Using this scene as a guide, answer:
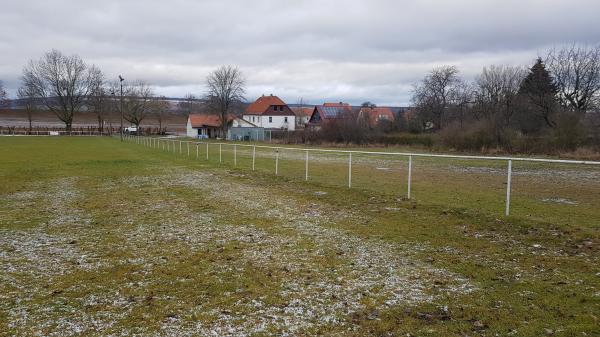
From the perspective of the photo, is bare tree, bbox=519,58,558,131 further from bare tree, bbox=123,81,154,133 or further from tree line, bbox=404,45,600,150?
bare tree, bbox=123,81,154,133

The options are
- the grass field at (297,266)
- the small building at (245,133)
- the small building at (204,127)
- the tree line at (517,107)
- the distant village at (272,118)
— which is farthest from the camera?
the small building at (204,127)

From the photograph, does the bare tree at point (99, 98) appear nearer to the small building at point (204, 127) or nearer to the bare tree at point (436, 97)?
the small building at point (204, 127)

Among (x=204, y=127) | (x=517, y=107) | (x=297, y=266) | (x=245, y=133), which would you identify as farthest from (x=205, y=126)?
(x=297, y=266)

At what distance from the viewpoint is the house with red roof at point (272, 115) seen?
11062 centimetres

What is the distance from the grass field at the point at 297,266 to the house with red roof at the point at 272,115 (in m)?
98.4

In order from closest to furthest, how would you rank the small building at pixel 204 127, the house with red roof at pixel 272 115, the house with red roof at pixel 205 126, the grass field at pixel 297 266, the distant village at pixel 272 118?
the grass field at pixel 297 266 < the distant village at pixel 272 118 < the house with red roof at pixel 205 126 < the small building at pixel 204 127 < the house with red roof at pixel 272 115

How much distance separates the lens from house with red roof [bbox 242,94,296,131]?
110625mm

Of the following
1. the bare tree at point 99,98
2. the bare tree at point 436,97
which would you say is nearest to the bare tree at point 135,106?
the bare tree at point 99,98

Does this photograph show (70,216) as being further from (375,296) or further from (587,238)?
(587,238)

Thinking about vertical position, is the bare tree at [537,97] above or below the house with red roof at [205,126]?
above

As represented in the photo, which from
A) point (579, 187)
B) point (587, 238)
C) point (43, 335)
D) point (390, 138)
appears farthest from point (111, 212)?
point (390, 138)

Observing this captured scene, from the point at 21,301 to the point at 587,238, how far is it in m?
8.49

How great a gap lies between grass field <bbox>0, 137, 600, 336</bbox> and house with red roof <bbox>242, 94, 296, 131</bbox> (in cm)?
9843

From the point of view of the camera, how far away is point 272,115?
111 metres
